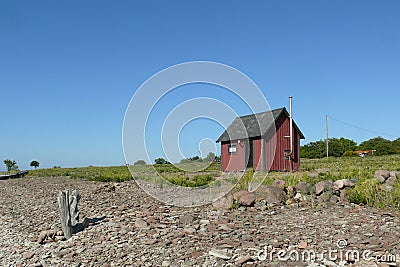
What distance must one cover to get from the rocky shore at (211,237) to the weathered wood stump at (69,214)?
0.15 m

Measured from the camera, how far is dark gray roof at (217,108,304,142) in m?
19.4

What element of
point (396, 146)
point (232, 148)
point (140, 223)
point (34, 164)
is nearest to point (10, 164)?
point (34, 164)

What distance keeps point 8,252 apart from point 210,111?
4863mm

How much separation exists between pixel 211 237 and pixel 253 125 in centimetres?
1612

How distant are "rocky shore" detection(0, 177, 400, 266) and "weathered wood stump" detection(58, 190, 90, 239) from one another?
153mm

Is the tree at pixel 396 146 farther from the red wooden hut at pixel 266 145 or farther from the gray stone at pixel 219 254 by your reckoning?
the gray stone at pixel 219 254

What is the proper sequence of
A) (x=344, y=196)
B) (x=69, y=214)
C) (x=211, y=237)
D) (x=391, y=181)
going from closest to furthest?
(x=211, y=237) < (x=69, y=214) < (x=344, y=196) < (x=391, y=181)

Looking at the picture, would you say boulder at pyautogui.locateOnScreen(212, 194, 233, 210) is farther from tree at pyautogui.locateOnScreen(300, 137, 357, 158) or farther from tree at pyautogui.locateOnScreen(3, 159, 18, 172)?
tree at pyautogui.locateOnScreen(300, 137, 357, 158)

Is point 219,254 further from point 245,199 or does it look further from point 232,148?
point 232,148

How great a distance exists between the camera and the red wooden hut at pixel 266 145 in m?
19.4

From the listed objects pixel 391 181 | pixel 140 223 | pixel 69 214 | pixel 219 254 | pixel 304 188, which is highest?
pixel 391 181

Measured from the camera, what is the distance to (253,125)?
20.8 meters

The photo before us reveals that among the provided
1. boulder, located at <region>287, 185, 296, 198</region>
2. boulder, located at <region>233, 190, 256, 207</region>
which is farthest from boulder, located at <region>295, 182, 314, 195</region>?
boulder, located at <region>233, 190, 256, 207</region>

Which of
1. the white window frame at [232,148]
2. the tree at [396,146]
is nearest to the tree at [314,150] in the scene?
the tree at [396,146]
